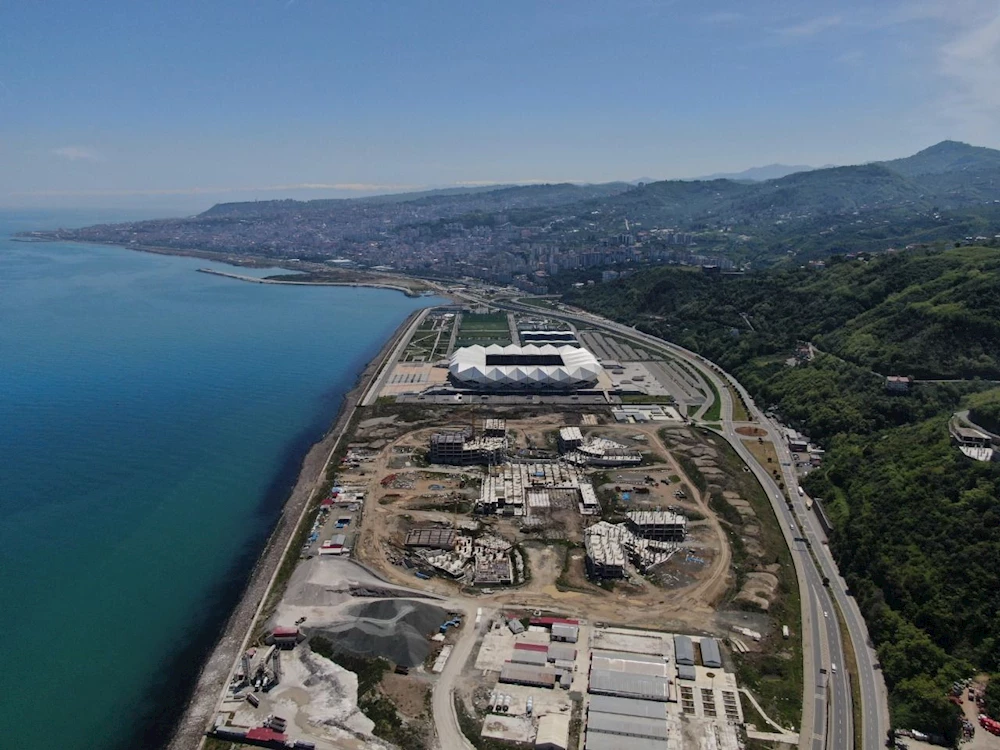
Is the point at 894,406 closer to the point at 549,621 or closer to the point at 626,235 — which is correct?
the point at 549,621

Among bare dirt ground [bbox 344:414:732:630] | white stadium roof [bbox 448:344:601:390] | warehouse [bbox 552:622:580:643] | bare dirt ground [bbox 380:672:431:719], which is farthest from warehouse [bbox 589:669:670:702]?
white stadium roof [bbox 448:344:601:390]

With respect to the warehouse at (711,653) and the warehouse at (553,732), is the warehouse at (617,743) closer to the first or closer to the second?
the warehouse at (553,732)

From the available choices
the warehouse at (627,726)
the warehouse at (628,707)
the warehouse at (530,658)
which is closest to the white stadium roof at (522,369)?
the warehouse at (530,658)

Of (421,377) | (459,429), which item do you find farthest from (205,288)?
(459,429)

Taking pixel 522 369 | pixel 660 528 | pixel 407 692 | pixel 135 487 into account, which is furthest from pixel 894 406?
pixel 135 487

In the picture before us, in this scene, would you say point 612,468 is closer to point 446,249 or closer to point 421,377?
point 421,377

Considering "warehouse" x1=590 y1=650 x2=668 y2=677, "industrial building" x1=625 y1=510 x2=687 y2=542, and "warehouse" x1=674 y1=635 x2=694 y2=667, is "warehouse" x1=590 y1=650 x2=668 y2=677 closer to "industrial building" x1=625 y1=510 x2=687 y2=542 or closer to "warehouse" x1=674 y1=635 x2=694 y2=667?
"warehouse" x1=674 y1=635 x2=694 y2=667
